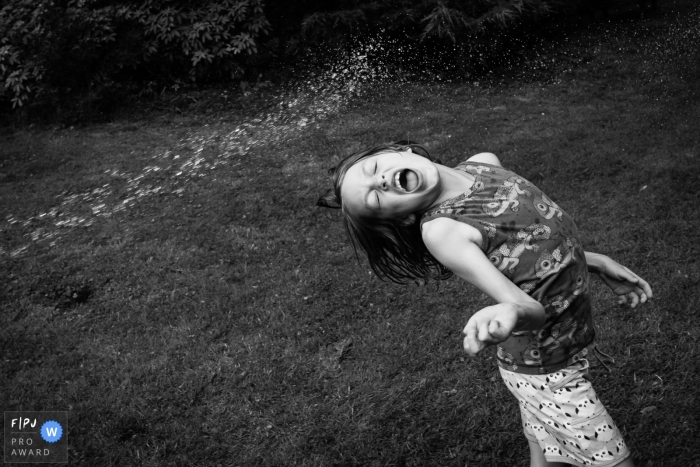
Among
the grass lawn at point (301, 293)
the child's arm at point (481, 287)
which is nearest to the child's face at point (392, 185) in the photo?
the child's arm at point (481, 287)

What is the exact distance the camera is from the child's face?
5.84 ft

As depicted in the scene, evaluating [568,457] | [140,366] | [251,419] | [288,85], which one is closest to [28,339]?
[140,366]

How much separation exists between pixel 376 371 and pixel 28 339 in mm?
2244

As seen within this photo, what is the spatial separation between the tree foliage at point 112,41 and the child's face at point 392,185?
664 cm

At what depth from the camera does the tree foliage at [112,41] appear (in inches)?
311

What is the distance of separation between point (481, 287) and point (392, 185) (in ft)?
1.39

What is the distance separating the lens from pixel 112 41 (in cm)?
805

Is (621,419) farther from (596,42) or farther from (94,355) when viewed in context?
(596,42)

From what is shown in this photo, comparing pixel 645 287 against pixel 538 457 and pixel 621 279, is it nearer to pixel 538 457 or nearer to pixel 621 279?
pixel 621 279

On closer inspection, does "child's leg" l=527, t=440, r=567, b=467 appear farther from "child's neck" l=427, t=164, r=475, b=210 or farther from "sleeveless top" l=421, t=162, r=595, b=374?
"child's neck" l=427, t=164, r=475, b=210

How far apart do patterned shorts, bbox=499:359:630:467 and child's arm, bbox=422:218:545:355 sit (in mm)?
441

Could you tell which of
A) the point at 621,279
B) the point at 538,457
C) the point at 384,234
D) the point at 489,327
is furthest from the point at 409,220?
the point at 538,457

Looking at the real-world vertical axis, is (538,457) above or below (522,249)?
below

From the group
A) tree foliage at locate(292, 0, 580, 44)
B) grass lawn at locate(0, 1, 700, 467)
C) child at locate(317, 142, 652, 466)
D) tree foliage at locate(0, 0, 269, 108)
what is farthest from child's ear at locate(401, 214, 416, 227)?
tree foliage at locate(0, 0, 269, 108)
